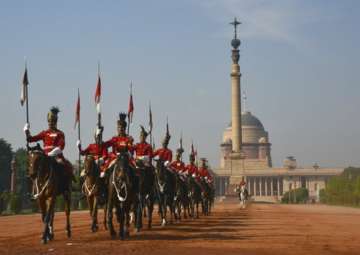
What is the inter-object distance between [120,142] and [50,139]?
2.23 m

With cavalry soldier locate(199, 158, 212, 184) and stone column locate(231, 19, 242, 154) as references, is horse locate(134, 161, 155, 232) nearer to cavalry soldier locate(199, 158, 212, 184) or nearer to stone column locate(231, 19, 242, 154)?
cavalry soldier locate(199, 158, 212, 184)

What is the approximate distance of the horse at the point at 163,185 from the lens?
2350cm

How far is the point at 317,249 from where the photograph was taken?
51.7ft

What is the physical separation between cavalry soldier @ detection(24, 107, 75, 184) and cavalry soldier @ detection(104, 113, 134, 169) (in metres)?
1.62

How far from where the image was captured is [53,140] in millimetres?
17516

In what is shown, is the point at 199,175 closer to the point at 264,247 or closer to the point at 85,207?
Result: the point at 264,247

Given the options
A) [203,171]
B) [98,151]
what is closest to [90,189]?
[98,151]

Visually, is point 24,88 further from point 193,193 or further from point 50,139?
point 193,193

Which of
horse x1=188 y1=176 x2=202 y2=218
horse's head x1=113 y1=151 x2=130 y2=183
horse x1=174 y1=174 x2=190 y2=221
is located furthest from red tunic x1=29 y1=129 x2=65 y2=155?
horse x1=188 y1=176 x2=202 y2=218

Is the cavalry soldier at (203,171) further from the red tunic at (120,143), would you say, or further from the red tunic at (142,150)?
the red tunic at (120,143)

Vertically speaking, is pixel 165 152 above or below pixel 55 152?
above

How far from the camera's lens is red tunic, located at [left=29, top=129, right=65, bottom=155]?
57.2ft

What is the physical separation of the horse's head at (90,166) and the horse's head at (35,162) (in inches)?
115

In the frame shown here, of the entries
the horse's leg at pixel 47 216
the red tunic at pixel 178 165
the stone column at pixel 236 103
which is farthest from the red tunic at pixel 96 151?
the stone column at pixel 236 103
